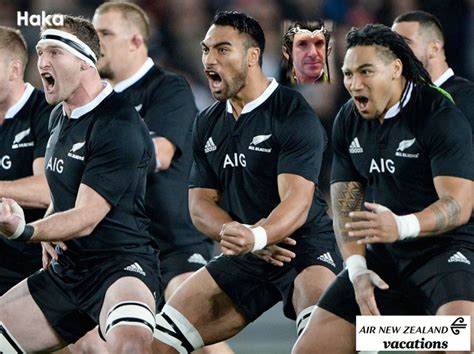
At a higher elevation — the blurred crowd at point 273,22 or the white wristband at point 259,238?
the blurred crowd at point 273,22

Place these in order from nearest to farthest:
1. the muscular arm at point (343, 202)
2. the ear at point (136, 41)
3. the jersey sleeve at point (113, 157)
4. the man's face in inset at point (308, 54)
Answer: the jersey sleeve at point (113, 157), the muscular arm at point (343, 202), the man's face in inset at point (308, 54), the ear at point (136, 41)

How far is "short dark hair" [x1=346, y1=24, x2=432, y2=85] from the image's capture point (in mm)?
4797

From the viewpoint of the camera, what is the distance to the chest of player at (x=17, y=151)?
575cm

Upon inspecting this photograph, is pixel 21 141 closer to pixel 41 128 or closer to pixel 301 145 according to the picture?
pixel 41 128

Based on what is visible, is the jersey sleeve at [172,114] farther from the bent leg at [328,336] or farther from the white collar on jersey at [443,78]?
the bent leg at [328,336]

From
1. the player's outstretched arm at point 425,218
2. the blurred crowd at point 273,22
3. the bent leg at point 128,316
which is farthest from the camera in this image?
the blurred crowd at point 273,22

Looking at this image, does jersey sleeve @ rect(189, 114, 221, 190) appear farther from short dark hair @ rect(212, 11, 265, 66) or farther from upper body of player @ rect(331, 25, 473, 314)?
upper body of player @ rect(331, 25, 473, 314)

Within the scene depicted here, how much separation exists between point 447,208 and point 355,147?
0.58m

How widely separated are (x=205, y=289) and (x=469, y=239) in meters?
1.12

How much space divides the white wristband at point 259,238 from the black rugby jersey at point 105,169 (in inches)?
21.0

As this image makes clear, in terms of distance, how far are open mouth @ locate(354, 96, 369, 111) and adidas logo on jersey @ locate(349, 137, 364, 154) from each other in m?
0.19

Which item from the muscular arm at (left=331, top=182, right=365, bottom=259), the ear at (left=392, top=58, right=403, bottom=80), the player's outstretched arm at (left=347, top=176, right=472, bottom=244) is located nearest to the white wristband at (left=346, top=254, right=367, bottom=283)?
the muscular arm at (left=331, top=182, right=365, bottom=259)

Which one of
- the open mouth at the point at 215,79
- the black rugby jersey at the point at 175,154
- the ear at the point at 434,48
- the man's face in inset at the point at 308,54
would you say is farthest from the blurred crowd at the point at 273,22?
the open mouth at the point at 215,79

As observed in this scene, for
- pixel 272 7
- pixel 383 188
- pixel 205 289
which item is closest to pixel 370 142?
pixel 383 188
